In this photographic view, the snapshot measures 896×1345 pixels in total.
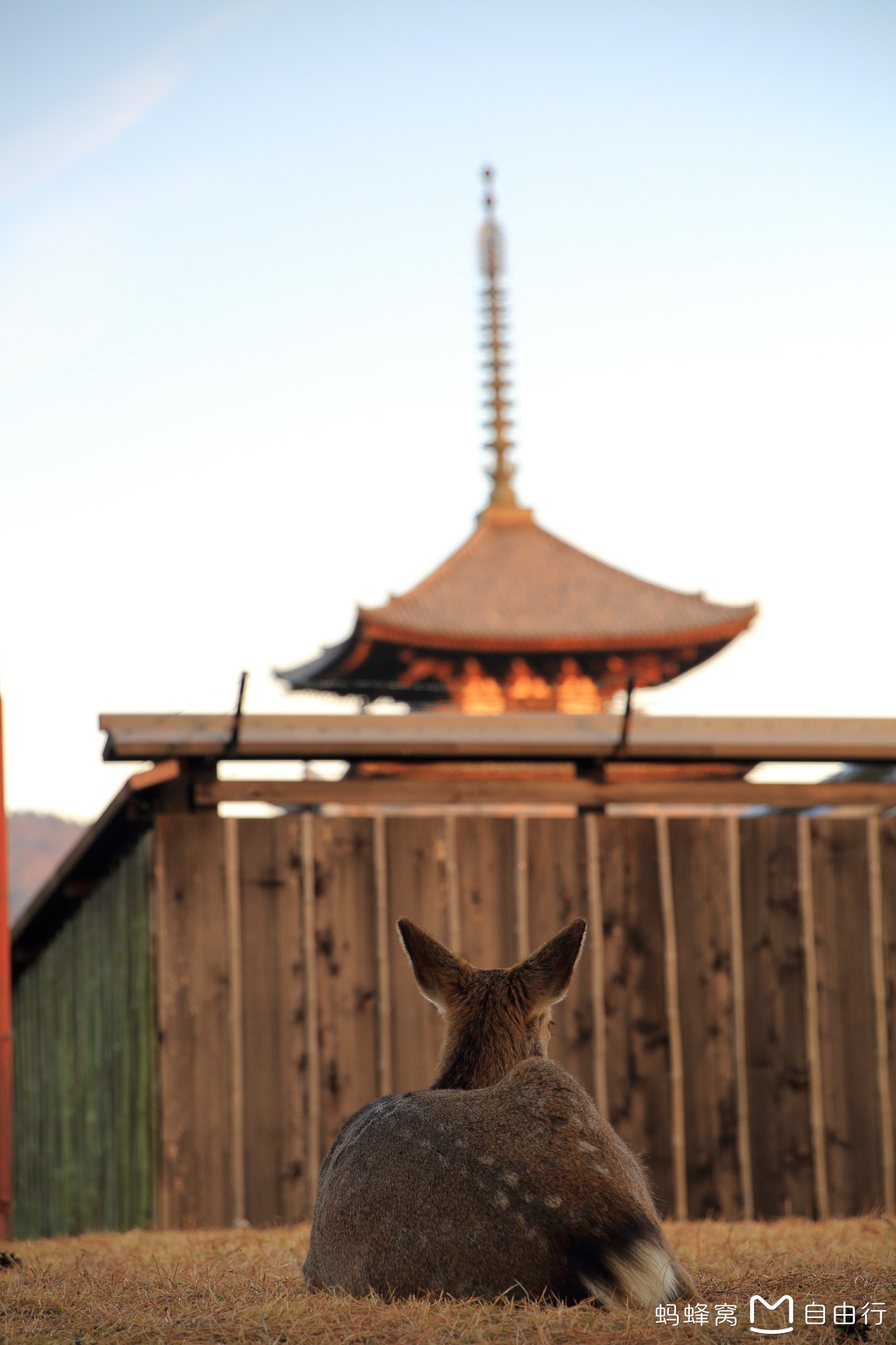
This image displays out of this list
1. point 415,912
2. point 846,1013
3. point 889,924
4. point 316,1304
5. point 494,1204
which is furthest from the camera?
point 889,924

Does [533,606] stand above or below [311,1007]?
above

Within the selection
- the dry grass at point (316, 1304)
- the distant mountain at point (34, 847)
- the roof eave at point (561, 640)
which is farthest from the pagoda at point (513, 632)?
the distant mountain at point (34, 847)

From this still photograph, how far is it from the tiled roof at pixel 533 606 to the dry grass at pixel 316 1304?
1757 centimetres

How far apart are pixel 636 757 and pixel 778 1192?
8.72ft

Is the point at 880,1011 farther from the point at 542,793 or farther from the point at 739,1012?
the point at 542,793

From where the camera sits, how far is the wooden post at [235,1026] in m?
7.69

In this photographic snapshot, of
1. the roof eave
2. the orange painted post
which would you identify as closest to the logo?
the orange painted post

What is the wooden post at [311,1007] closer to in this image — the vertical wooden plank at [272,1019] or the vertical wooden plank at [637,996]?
the vertical wooden plank at [272,1019]

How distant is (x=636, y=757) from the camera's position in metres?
8.68

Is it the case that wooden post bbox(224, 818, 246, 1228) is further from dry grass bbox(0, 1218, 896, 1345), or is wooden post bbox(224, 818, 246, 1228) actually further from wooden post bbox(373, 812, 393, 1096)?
dry grass bbox(0, 1218, 896, 1345)

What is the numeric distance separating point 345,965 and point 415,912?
19.6 inches

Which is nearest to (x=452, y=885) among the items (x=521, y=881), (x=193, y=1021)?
(x=521, y=881)

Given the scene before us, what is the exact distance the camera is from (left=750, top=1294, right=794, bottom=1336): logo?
304cm

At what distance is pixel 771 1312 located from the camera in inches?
128
